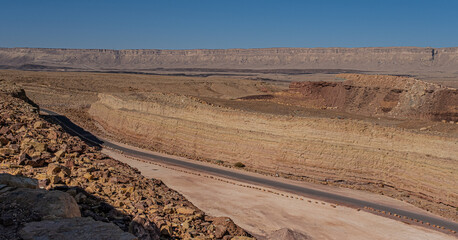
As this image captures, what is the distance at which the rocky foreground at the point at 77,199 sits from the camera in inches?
265

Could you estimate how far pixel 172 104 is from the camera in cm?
3519

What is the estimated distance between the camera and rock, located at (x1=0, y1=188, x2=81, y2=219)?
6.96 metres

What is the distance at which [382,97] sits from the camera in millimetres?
38844

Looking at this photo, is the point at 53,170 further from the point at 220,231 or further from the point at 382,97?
the point at 382,97

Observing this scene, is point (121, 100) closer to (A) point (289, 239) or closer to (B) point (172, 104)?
(B) point (172, 104)

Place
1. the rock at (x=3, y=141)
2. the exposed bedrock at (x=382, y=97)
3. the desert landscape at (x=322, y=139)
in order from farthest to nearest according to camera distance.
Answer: the exposed bedrock at (x=382, y=97) → the desert landscape at (x=322, y=139) → the rock at (x=3, y=141)

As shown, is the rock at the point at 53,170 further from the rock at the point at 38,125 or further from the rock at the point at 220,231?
the rock at the point at 38,125

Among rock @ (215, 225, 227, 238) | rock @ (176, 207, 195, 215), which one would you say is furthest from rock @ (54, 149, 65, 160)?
rock @ (215, 225, 227, 238)

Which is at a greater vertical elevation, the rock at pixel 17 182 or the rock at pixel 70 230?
the rock at pixel 17 182

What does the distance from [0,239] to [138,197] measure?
13.4 feet

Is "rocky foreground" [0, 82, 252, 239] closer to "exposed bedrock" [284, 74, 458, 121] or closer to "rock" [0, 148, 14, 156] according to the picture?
"rock" [0, 148, 14, 156]

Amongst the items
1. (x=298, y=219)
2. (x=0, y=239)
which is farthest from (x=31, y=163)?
(x=298, y=219)

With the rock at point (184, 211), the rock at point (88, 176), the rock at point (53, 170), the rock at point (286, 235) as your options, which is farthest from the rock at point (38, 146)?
the rock at point (286, 235)

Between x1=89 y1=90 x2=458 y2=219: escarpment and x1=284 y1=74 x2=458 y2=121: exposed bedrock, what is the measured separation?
12.9m
